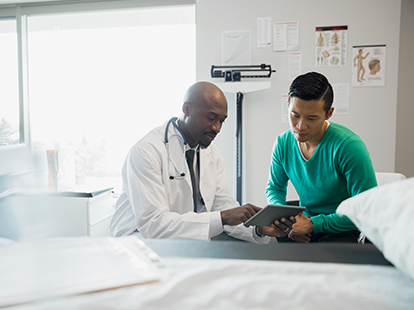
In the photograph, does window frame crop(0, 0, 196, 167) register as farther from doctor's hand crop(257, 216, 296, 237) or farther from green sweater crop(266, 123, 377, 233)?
doctor's hand crop(257, 216, 296, 237)

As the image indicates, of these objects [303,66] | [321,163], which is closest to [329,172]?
[321,163]

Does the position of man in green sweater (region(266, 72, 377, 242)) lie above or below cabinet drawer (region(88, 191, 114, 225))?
above

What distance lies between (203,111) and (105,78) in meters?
2.02

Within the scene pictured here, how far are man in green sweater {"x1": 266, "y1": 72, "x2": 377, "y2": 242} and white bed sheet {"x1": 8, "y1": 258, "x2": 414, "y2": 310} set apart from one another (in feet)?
2.86

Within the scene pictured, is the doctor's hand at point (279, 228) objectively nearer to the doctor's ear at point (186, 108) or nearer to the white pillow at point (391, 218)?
the doctor's ear at point (186, 108)

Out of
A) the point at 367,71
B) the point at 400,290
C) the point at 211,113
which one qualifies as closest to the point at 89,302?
the point at 400,290

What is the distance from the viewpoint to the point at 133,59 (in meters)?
3.31

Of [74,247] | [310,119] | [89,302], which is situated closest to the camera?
[89,302]

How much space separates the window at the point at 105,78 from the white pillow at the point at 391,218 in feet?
8.81

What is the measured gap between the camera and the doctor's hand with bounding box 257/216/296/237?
1473 millimetres

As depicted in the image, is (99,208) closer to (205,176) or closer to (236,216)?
(205,176)

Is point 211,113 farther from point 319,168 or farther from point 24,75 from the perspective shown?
point 24,75

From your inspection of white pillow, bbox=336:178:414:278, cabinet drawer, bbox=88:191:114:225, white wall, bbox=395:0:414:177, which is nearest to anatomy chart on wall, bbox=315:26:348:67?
white wall, bbox=395:0:414:177

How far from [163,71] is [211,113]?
1.75 m
